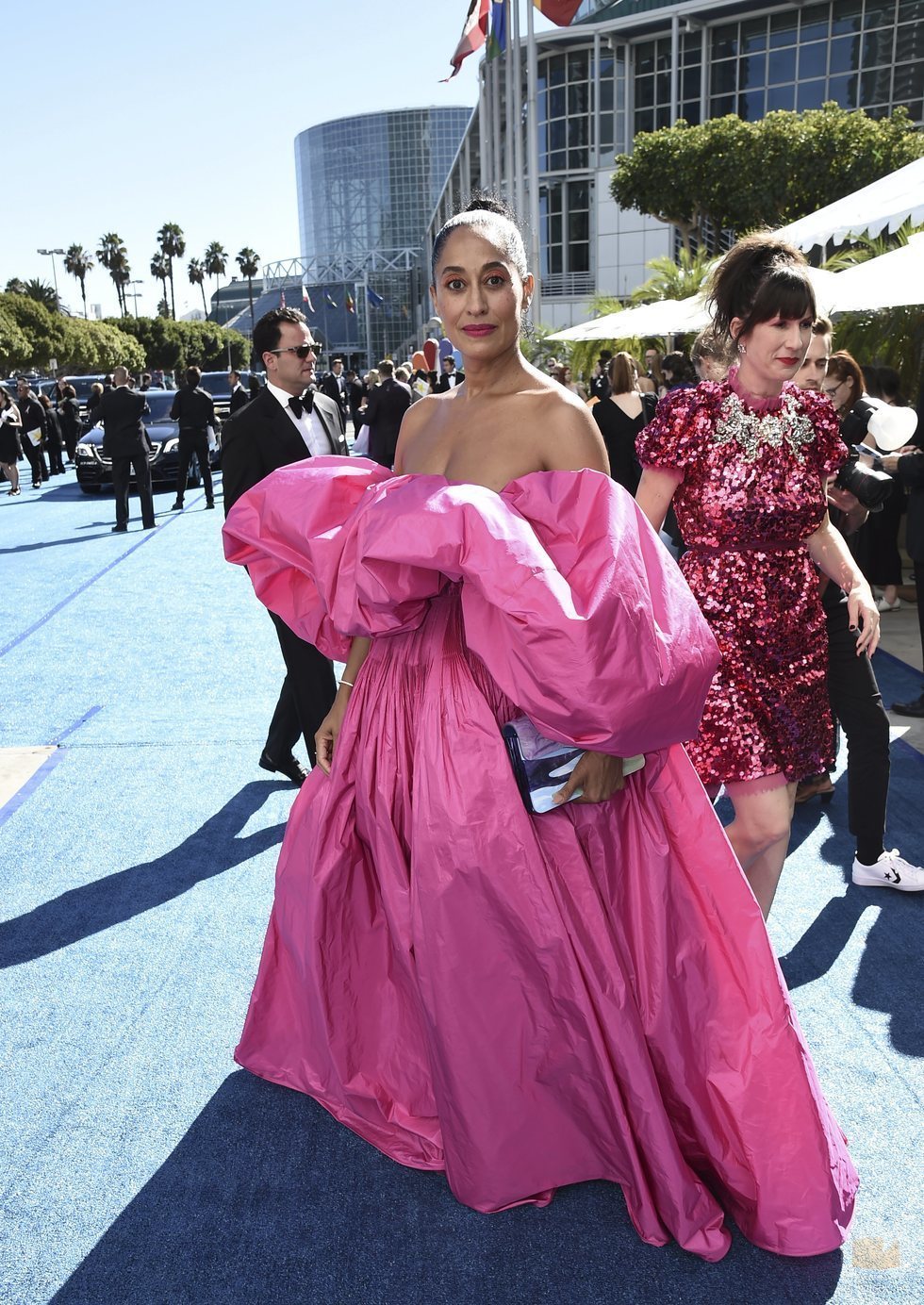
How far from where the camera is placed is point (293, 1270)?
207 cm

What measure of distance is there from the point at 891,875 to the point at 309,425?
2.75 meters

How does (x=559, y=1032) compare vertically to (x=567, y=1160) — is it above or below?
Result: above

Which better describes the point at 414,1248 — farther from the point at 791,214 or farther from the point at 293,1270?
the point at 791,214

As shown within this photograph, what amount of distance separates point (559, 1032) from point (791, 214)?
31.8 metres

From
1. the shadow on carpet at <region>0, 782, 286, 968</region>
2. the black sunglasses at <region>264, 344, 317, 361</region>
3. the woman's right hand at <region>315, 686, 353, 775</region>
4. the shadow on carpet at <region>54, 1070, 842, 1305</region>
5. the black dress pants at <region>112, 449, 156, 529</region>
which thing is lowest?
the shadow on carpet at <region>0, 782, 286, 968</region>

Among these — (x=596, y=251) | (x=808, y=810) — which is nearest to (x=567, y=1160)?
(x=808, y=810)

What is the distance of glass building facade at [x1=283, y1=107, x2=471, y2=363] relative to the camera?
11125 cm

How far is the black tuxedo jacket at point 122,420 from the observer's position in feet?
38.5

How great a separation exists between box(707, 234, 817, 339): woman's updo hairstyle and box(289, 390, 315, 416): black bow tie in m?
2.10

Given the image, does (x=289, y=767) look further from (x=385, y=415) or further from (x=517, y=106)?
(x=517, y=106)

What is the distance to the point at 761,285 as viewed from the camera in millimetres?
2539

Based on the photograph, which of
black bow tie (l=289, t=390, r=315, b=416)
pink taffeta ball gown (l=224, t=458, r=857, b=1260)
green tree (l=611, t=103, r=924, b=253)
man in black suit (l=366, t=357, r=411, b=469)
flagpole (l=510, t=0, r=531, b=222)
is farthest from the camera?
green tree (l=611, t=103, r=924, b=253)

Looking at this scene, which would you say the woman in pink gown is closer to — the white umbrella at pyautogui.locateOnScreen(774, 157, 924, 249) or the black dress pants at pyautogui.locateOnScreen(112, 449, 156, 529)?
the white umbrella at pyautogui.locateOnScreen(774, 157, 924, 249)

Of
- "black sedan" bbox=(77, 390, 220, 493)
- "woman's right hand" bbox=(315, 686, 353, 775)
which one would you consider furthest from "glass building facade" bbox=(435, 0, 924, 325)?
"woman's right hand" bbox=(315, 686, 353, 775)
